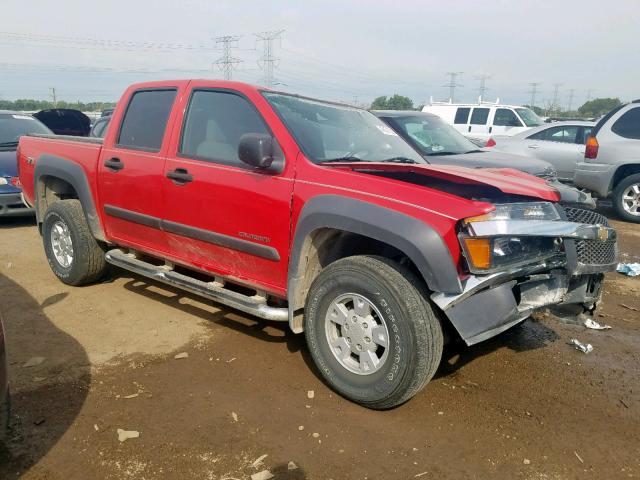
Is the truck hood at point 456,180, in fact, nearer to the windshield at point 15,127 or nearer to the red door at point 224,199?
the red door at point 224,199

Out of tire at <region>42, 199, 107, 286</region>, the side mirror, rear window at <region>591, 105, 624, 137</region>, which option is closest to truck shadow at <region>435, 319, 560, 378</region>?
the side mirror

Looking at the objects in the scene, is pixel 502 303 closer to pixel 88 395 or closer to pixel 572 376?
pixel 572 376

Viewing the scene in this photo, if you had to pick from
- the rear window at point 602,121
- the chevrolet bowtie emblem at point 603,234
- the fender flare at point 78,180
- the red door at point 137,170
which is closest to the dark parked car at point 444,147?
the rear window at point 602,121

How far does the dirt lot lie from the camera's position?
2646 mm

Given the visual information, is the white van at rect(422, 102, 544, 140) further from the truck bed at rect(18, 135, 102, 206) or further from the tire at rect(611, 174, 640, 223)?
the truck bed at rect(18, 135, 102, 206)

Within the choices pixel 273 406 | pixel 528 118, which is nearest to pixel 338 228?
pixel 273 406

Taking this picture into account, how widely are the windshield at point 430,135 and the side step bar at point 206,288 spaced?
406 cm

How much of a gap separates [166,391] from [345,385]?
112 cm

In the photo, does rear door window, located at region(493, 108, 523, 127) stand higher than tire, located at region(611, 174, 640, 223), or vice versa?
rear door window, located at region(493, 108, 523, 127)

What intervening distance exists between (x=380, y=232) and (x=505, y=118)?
13.7 m

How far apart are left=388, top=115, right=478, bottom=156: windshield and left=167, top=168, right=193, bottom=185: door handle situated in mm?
3947

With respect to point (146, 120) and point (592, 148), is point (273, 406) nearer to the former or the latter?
point (146, 120)

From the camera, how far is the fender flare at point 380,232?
107 inches

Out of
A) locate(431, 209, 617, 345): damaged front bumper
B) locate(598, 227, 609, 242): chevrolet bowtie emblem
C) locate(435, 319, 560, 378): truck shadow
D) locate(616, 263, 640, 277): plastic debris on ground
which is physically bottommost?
locate(435, 319, 560, 378): truck shadow
